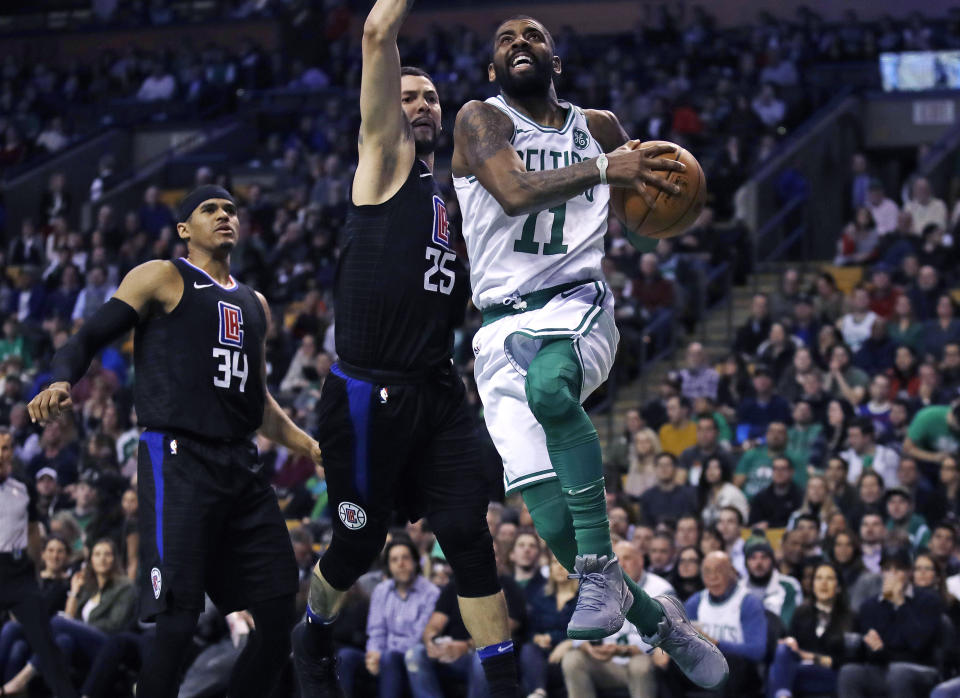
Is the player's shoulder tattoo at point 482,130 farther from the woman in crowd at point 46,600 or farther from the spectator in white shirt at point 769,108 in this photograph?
the spectator in white shirt at point 769,108

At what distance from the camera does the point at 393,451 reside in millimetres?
6082

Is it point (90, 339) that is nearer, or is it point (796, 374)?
point (90, 339)

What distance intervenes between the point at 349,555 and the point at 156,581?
81cm

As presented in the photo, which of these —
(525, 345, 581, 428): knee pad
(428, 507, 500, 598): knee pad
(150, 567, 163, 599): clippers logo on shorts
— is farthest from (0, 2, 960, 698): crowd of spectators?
(525, 345, 581, 428): knee pad

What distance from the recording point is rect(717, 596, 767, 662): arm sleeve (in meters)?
9.63

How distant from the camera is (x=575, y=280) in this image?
593cm

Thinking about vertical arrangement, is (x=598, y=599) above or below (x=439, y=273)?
below

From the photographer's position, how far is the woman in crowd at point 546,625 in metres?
9.86

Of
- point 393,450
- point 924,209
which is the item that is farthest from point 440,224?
point 924,209

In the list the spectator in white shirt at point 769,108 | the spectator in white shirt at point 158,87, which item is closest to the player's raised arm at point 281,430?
the spectator in white shirt at point 769,108

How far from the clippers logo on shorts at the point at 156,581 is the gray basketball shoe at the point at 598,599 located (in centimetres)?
176

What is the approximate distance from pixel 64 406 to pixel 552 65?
2.30 m

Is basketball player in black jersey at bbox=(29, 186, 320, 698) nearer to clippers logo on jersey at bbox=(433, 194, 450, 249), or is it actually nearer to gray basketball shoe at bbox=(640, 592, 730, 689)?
clippers logo on jersey at bbox=(433, 194, 450, 249)

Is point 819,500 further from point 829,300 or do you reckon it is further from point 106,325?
point 106,325
